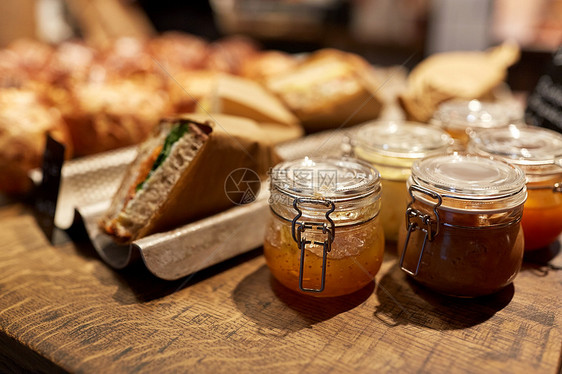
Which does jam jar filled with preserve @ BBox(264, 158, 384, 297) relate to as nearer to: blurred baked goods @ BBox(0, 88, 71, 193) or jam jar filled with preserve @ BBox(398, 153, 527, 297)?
jam jar filled with preserve @ BBox(398, 153, 527, 297)

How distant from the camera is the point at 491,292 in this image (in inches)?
40.0

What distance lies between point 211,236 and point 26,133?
0.87 meters

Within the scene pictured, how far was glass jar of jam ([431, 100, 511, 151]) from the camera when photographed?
142 cm

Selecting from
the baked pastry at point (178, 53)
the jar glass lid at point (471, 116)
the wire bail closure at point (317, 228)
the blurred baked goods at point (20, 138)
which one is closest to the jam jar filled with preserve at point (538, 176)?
the jar glass lid at point (471, 116)

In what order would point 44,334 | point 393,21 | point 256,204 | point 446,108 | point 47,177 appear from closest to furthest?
point 44,334, point 256,204, point 47,177, point 446,108, point 393,21

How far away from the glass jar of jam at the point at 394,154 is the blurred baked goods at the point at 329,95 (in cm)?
70

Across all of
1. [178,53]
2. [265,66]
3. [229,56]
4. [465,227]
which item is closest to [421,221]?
[465,227]

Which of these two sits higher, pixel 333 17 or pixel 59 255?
pixel 333 17

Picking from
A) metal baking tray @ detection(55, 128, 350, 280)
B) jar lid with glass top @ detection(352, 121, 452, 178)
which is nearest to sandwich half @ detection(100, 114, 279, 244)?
metal baking tray @ detection(55, 128, 350, 280)

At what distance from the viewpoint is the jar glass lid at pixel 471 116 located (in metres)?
1.43

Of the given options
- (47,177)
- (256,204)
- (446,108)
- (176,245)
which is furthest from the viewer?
(446,108)

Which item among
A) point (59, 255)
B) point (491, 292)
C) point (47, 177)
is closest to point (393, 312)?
point (491, 292)

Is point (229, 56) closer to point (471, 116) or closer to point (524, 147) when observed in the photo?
point (471, 116)

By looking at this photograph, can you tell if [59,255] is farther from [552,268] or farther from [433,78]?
[433,78]
